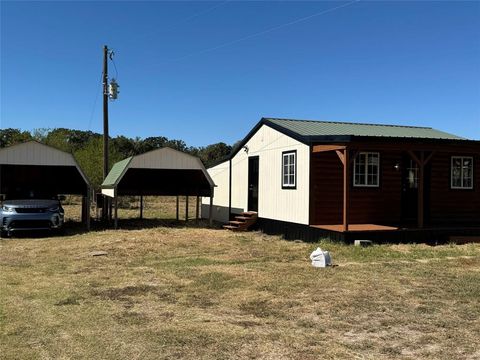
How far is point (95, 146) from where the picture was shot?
29.8m

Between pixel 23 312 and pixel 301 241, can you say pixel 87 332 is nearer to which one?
pixel 23 312

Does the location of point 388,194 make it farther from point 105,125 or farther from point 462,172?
point 105,125

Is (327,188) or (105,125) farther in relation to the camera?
(105,125)

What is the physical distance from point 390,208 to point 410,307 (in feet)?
29.5

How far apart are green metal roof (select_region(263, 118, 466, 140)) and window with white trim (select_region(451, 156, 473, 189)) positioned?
896mm

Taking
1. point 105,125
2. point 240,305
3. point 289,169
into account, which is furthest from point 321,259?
point 105,125

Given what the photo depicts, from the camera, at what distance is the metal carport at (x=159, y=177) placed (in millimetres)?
17375

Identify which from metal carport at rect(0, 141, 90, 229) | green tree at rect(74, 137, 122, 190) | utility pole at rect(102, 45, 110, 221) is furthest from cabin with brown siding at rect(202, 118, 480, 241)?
green tree at rect(74, 137, 122, 190)

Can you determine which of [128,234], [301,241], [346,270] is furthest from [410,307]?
[128,234]

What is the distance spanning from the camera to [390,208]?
1481 centimetres

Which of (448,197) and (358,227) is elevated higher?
(448,197)

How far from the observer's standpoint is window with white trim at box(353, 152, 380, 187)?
1440 centimetres

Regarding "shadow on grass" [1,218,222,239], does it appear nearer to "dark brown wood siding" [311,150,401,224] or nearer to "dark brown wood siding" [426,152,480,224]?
"dark brown wood siding" [311,150,401,224]

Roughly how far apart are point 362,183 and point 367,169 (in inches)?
18.1
